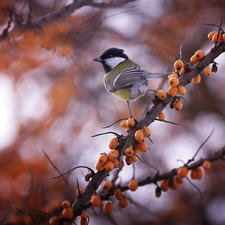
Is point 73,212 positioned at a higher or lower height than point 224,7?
higher

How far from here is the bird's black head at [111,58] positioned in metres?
2.04

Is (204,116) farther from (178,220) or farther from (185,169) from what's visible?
(185,169)

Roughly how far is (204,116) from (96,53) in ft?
7.02

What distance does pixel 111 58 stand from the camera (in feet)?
7.07

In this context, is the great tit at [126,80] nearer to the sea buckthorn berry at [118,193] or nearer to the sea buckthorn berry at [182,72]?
the sea buckthorn berry at [182,72]

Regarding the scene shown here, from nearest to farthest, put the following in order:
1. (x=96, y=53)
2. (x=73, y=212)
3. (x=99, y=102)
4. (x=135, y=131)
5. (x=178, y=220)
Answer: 1. (x=73, y=212)
2. (x=135, y=131)
3. (x=178, y=220)
4. (x=96, y=53)
5. (x=99, y=102)

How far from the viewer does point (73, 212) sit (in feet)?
3.46

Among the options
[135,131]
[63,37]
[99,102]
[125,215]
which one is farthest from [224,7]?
[125,215]

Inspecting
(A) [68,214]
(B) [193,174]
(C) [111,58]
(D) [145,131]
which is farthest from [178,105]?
(C) [111,58]

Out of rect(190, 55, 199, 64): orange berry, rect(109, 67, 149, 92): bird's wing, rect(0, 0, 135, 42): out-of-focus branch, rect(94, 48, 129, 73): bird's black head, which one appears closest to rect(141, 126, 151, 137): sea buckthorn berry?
rect(190, 55, 199, 64): orange berry

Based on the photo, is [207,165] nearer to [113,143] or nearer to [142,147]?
[142,147]

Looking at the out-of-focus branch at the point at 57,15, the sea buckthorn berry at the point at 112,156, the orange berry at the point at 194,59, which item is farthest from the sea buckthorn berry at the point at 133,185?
the out-of-focus branch at the point at 57,15

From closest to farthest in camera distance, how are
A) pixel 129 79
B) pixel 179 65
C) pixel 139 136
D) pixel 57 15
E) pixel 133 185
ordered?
1. pixel 133 185
2. pixel 139 136
3. pixel 179 65
4. pixel 57 15
5. pixel 129 79

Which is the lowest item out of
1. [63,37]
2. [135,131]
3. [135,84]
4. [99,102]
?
[99,102]
